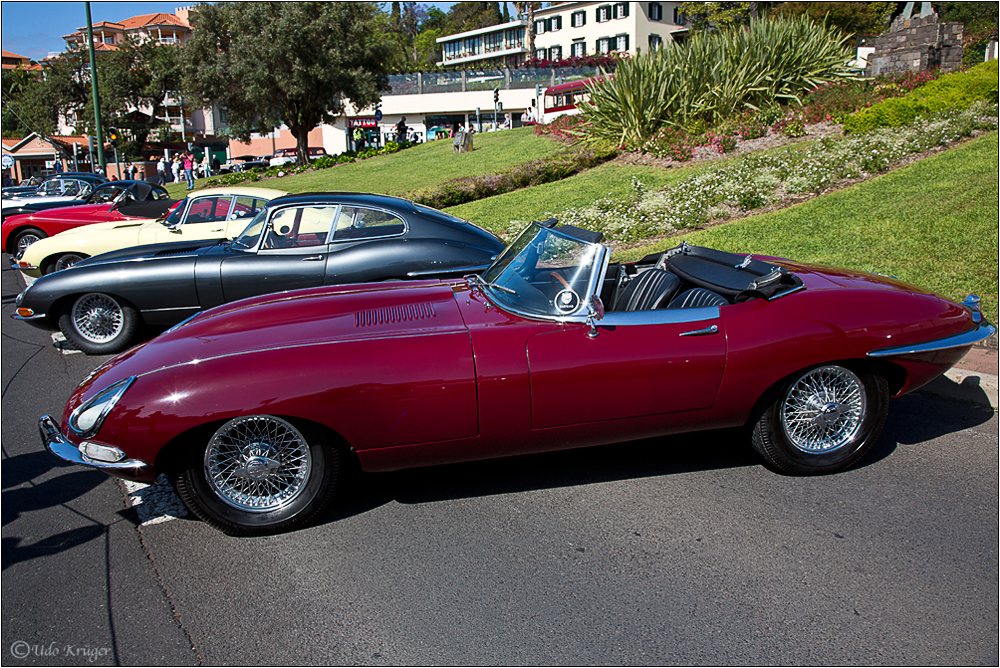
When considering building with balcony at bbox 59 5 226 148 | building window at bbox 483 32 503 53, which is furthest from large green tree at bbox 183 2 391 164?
building window at bbox 483 32 503 53

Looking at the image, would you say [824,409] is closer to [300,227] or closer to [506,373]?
[506,373]

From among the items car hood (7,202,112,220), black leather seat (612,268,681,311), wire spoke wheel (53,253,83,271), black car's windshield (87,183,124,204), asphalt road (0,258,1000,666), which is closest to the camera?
asphalt road (0,258,1000,666)

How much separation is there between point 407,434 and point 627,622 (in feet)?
4.16

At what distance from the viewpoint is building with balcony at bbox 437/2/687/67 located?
66.1 m

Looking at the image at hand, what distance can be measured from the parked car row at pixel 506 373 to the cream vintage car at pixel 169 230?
17.4ft

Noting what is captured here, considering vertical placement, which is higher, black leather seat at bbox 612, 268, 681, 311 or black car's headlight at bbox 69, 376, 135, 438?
black leather seat at bbox 612, 268, 681, 311

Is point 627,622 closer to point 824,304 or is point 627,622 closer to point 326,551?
point 326,551

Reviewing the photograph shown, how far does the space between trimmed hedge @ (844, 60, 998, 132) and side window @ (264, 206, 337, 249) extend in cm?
1152

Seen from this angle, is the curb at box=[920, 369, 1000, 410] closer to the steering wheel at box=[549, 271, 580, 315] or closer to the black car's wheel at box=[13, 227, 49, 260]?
the steering wheel at box=[549, 271, 580, 315]

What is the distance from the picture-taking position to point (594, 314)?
11.8 ft

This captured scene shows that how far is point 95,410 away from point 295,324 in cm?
98

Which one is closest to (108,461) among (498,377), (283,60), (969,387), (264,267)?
(498,377)

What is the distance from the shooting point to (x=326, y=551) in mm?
3326

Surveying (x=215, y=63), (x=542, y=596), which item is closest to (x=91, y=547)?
(x=542, y=596)
